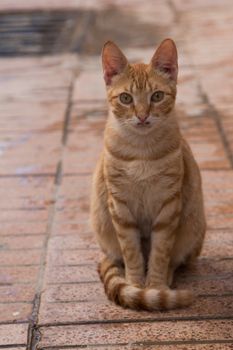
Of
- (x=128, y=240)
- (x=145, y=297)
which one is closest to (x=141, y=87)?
(x=128, y=240)

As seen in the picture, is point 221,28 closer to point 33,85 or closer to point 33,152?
point 33,85

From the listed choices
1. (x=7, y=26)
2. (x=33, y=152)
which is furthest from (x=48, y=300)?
(x=7, y=26)

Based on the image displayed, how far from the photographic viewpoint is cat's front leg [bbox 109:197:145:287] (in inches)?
143

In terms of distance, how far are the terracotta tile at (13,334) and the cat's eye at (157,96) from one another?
1150 millimetres

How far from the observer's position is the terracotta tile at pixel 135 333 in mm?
3234

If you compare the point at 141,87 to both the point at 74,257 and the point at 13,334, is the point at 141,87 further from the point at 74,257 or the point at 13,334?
the point at 13,334

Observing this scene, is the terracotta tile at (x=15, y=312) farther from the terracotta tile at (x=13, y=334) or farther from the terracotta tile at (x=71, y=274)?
the terracotta tile at (x=71, y=274)

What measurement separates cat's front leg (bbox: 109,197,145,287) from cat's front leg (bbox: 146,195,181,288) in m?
0.05

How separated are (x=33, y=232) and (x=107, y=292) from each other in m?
0.93

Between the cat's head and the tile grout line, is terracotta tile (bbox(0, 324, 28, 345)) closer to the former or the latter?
the tile grout line

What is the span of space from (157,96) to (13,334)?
1.22 m

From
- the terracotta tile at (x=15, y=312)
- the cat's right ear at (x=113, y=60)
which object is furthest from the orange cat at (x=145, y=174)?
the terracotta tile at (x=15, y=312)

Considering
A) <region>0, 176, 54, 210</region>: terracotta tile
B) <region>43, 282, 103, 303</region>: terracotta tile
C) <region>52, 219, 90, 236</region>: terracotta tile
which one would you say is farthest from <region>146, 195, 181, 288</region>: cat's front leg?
<region>0, 176, 54, 210</region>: terracotta tile

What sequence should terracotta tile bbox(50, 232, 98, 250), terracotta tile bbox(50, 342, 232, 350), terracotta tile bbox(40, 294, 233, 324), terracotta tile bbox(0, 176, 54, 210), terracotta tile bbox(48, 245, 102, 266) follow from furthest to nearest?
terracotta tile bbox(0, 176, 54, 210), terracotta tile bbox(50, 232, 98, 250), terracotta tile bbox(48, 245, 102, 266), terracotta tile bbox(40, 294, 233, 324), terracotta tile bbox(50, 342, 232, 350)
